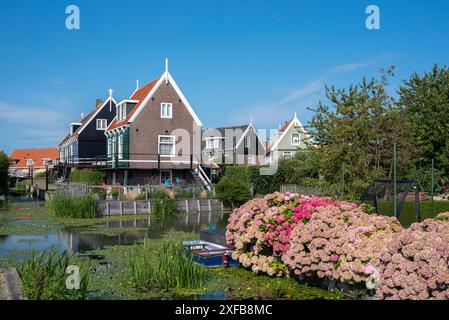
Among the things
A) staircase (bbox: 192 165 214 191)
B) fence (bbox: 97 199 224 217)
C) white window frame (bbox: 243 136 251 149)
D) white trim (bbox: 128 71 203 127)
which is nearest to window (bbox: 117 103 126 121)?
white trim (bbox: 128 71 203 127)

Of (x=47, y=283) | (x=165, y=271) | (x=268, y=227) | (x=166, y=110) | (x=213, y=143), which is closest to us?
(x=47, y=283)

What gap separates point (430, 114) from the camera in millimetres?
24844

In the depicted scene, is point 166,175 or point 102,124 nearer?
point 166,175

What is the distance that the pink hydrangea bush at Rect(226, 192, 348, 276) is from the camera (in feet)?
34.2

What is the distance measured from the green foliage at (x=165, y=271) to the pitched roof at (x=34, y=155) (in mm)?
84904

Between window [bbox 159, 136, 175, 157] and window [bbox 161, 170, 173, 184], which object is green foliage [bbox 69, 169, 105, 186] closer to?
window [bbox 161, 170, 173, 184]

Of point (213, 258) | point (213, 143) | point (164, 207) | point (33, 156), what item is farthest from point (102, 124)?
point (33, 156)

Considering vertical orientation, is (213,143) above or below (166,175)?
above

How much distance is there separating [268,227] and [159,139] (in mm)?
25568

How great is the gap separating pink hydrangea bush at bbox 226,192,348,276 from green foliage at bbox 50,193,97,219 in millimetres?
14060

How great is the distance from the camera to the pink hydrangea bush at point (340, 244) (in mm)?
8133

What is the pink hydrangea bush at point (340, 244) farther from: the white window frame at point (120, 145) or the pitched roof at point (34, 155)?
the pitched roof at point (34, 155)

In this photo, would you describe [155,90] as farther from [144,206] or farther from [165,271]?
[165,271]
